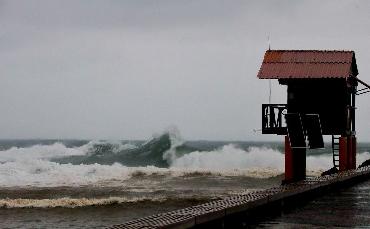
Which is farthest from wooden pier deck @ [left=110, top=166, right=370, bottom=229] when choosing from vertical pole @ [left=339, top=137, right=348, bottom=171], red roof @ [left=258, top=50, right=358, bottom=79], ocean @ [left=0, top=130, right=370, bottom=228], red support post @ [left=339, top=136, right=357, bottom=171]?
red support post @ [left=339, top=136, right=357, bottom=171]

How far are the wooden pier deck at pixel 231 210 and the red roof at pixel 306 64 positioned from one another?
8352 mm

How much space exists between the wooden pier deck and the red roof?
27.4 feet

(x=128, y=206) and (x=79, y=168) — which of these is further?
(x=79, y=168)

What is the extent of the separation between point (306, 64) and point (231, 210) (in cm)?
1553

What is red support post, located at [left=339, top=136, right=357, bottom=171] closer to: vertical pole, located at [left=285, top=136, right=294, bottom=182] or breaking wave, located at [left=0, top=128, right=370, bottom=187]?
vertical pole, located at [left=285, top=136, right=294, bottom=182]

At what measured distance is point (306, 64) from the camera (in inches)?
1043

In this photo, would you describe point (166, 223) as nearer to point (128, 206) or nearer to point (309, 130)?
point (309, 130)

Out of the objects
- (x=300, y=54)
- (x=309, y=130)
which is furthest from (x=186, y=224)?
(x=300, y=54)

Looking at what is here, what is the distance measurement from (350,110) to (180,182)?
1828 cm

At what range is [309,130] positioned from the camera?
2514 centimetres

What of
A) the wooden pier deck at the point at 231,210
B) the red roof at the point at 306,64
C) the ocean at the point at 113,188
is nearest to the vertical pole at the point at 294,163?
the red roof at the point at 306,64

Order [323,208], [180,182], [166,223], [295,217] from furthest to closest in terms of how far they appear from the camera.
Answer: [180,182] → [323,208] → [295,217] → [166,223]

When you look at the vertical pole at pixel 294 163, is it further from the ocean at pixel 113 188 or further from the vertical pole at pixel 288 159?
the ocean at pixel 113 188

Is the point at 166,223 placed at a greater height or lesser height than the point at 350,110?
lesser
